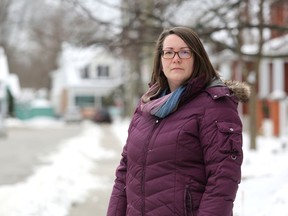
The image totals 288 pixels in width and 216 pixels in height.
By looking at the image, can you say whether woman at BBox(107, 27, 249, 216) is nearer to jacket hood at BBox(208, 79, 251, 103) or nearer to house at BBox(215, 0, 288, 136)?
jacket hood at BBox(208, 79, 251, 103)

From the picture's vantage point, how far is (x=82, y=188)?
1019 centimetres

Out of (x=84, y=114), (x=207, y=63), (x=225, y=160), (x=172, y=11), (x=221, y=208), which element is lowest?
(x=84, y=114)

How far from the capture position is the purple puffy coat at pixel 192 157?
2.57 metres

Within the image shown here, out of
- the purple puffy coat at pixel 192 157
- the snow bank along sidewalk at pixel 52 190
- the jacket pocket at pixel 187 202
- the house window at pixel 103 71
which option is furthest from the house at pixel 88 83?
the jacket pocket at pixel 187 202

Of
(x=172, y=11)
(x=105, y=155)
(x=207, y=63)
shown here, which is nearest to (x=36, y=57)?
(x=105, y=155)

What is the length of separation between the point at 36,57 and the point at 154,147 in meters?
81.9

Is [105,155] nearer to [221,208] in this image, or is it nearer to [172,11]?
[172,11]

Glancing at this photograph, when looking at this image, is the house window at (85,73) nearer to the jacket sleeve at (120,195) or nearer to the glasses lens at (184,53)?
the jacket sleeve at (120,195)

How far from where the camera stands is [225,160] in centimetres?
257


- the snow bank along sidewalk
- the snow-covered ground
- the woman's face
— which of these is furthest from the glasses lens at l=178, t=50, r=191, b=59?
the snow bank along sidewalk

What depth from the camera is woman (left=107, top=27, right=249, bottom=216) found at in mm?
2580

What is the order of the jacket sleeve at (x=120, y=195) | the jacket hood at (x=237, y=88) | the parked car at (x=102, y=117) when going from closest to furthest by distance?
the jacket hood at (x=237, y=88) → the jacket sleeve at (x=120, y=195) → the parked car at (x=102, y=117)

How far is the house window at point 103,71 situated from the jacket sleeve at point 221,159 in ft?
198

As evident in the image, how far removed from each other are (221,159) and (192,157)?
0.16 meters
